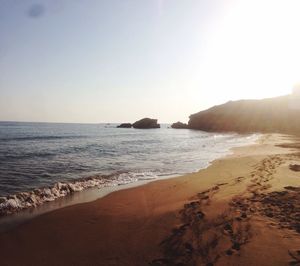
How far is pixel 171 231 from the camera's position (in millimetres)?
6539

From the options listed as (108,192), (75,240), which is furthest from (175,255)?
(108,192)

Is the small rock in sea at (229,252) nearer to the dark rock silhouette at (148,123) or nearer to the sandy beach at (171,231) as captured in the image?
the sandy beach at (171,231)

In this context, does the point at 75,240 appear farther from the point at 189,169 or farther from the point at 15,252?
the point at 189,169

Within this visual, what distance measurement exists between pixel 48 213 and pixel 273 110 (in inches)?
3669

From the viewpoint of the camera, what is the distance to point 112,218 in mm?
7984

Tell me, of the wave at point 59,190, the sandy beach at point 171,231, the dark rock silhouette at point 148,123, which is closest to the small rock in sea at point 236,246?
the sandy beach at point 171,231

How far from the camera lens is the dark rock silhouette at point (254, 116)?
267 feet

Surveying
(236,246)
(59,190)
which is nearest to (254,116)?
(59,190)

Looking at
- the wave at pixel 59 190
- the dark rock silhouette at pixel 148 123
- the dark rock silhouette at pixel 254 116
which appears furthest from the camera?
the dark rock silhouette at pixel 148 123

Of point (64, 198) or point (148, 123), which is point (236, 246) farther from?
point (148, 123)

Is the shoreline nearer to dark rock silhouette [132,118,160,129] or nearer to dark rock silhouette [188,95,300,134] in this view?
dark rock silhouette [188,95,300,134]

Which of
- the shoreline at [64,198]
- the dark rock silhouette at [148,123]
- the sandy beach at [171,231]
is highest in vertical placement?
the dark rock silhouette at [148,123]

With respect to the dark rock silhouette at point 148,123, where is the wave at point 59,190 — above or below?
below

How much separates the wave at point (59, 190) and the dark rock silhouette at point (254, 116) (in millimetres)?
67613
